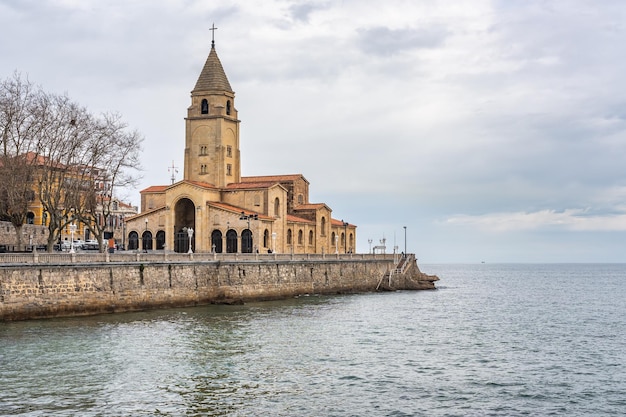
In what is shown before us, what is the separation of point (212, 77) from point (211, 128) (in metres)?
5.73

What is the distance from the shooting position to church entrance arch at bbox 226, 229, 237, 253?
8188 centimetres

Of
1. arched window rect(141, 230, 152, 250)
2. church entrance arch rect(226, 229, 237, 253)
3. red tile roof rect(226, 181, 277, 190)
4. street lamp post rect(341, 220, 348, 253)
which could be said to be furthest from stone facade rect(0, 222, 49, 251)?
street lamp post rect(341, 220, 348, 253)

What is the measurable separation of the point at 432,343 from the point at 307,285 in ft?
101

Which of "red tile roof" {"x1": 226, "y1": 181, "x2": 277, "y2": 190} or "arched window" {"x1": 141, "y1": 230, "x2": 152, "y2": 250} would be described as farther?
"red tile roof" {"x1": 226, "y1": 181, "x2": 277, "y2": 190}

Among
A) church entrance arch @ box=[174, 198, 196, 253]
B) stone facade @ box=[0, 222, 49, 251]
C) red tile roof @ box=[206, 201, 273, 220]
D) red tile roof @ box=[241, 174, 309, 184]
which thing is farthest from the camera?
red tile roof @ box=[241, 174, 309, 184]

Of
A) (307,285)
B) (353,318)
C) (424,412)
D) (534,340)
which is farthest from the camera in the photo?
(307,285)

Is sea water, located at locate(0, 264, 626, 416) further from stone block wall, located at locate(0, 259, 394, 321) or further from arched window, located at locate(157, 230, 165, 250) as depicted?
arched window, located at locate(157, 230, 165, 250)

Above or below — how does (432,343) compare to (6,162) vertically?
below

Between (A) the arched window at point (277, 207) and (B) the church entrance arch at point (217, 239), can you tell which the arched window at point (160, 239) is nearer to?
(B) the church entrance arch at point (217, 239)

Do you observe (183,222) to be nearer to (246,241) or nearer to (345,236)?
(246,241)

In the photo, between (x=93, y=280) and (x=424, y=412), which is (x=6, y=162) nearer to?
(x=93, y=280)

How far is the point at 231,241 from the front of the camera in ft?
269

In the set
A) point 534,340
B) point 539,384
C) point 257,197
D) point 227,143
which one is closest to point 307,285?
point 257,197

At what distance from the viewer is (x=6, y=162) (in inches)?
2119
